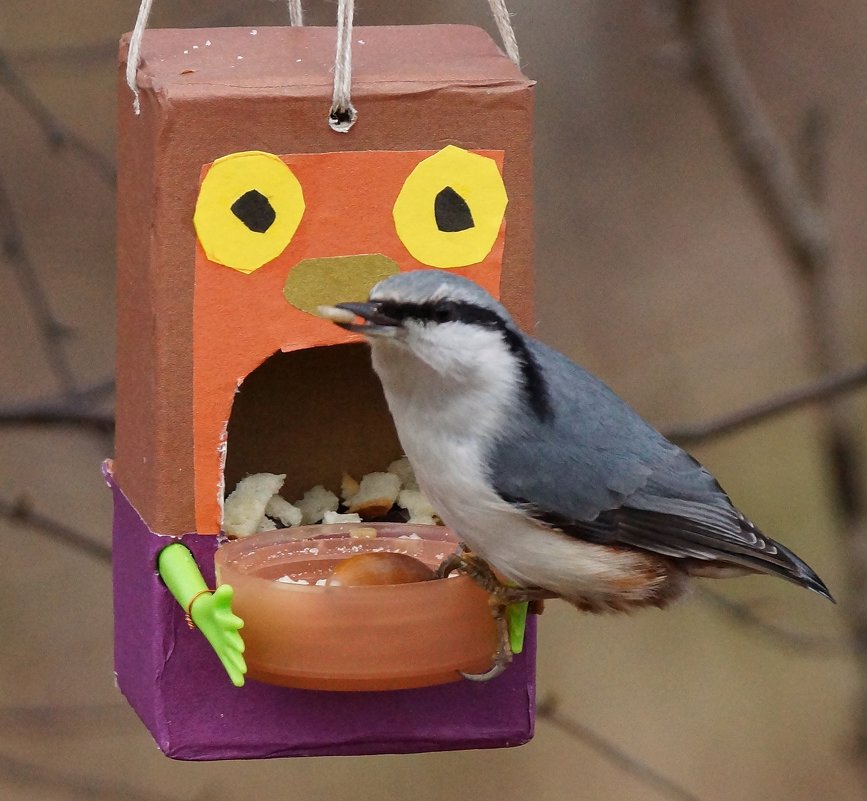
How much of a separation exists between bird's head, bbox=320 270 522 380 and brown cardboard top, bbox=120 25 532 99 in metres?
0.35

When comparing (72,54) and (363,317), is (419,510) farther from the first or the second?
(72,54)

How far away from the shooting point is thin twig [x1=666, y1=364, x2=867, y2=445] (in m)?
2.81

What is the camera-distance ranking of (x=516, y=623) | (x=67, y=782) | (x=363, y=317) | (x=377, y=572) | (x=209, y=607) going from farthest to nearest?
1. (x=67, y=782)
2. (x=516, y=623)
3. (x=377, y=572)
4. (x=209, y=607)
5. (x=363, y=317)

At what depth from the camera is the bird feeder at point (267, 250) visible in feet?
7.45

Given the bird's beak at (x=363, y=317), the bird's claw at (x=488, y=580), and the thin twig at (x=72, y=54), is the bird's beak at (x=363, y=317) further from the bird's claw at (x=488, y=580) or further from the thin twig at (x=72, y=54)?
the thin twig at (x=72, y=54)

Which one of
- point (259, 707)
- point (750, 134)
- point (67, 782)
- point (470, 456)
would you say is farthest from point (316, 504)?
point (67, 782)

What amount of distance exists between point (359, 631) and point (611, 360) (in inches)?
99.6

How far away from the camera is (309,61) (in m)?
2.40

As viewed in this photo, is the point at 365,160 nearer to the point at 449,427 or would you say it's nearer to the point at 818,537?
the point at 449,427

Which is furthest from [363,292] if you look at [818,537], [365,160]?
[818,537]

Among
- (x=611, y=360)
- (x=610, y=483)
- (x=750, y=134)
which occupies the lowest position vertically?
(x=611, y=360)

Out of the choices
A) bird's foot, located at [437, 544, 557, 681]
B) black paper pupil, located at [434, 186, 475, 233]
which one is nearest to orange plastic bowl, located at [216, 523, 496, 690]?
bird's foot, located at [437, 544, 557, 681]

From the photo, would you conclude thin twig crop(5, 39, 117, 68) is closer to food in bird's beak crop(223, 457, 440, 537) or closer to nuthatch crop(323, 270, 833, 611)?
food in bird's beak crop(223, 457, 440, 537)

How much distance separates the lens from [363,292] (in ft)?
7.71
